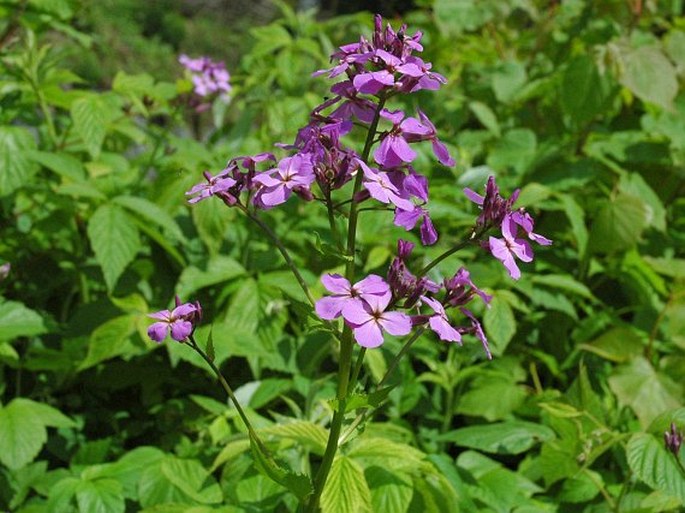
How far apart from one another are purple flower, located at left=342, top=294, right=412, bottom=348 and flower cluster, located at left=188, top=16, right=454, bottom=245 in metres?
0.13

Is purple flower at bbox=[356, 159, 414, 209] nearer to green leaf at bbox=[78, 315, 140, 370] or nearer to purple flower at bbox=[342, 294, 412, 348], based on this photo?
purple flower at bbox=[342, 294, 412, 348]

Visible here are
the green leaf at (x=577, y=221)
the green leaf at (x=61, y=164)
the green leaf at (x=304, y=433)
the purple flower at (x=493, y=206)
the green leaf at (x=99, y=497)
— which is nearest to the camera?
the purple flower at (x=493, y=206)

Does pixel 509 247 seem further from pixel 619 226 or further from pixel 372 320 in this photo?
pixel 619 226

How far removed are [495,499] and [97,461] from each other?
98 cm

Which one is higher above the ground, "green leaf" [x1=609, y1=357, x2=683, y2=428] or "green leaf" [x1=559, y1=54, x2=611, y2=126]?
"green leaf" [x1=559, y1=54, x2=611, y2=126]

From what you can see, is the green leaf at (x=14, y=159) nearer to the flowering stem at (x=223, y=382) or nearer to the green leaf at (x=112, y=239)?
the green leaf at (x=112, y=239)

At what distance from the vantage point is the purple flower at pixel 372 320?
1.06 meters

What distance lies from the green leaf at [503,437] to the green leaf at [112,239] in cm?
95

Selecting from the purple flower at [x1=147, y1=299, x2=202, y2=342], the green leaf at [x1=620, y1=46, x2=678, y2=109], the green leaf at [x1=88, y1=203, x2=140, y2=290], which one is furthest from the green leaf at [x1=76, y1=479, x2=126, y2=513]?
the green leaf at [x1=620, y1=46, x2=678, y2=109]

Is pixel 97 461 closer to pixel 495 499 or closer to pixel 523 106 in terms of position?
pixel 495 499

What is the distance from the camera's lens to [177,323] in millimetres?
1184

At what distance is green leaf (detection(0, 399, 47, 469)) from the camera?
1777mm

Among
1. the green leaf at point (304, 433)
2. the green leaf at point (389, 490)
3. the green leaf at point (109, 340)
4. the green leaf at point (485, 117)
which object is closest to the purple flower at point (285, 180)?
the green leaf at point (304, 433)

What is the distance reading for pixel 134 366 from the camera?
238cm
